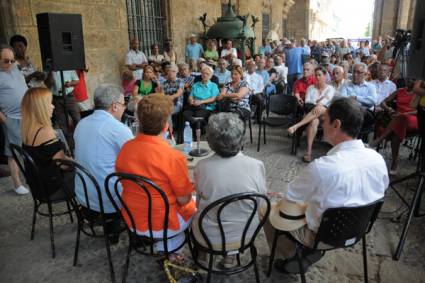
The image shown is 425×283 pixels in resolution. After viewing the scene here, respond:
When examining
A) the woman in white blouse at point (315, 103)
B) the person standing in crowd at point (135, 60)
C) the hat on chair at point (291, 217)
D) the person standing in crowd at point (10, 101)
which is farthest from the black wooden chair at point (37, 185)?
the person standing in crowd at point (135, 60)

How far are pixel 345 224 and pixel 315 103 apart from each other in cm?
321

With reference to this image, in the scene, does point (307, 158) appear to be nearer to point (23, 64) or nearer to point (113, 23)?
point (23, 64)

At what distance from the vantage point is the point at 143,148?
6.01 ft

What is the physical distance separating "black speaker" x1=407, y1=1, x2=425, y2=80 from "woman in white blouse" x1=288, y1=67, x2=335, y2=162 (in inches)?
82.4

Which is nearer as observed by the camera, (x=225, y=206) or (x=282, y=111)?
(x=225, y=206)

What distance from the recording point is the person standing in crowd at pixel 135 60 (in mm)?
6914

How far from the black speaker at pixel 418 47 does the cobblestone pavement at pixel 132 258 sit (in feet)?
4.32

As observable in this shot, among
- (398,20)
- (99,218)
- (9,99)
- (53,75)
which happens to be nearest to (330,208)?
(99,218)

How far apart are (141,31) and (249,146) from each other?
4.61 meters

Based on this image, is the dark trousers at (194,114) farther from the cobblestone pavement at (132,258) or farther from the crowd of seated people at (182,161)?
the cobblestone pavement at (132,258)

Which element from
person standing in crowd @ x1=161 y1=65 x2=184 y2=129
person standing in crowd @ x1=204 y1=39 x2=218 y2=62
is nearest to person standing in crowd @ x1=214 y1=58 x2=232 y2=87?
person standing in crowd @ x1=161 y1=65 x2=184 y2=129

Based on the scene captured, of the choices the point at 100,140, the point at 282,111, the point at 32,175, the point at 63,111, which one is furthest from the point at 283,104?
the point at 32,175

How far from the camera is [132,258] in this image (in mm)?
2494

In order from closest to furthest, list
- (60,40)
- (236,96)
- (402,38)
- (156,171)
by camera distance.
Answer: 1. (156,171)
2. (60,40)
3. (236,96)
4. (402,38)
